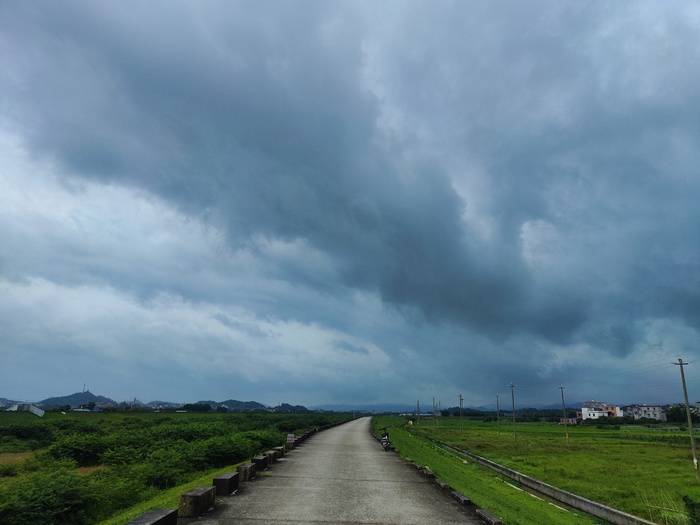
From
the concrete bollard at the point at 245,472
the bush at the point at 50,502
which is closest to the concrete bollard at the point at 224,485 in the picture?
the concrete bollard at the point at 245,472

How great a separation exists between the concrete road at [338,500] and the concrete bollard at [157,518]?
907mm

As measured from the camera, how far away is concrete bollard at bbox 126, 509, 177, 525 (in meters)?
6.69

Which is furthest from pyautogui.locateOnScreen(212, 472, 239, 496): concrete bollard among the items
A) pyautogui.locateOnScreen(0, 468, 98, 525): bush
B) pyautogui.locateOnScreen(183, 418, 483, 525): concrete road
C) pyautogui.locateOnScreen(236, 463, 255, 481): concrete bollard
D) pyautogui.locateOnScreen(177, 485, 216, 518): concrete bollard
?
pyautogui.locateOnScreen(0, 468, 98, 525): bush

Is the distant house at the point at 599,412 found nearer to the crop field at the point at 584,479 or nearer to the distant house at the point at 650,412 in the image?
the distant house at the point at 650,412

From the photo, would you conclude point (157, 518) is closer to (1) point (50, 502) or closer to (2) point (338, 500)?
(2) point (338, 500)

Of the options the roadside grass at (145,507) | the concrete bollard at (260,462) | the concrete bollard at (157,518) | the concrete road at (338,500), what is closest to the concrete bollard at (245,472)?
the concrete road at (338,500)

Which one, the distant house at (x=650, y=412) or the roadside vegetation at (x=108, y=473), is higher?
the roadside vegetation at (x=108, y=473)

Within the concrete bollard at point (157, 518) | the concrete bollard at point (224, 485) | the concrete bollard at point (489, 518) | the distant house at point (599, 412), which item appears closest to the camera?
the concrete bollard at point (157, 518)

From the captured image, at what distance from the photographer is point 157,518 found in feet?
22.5

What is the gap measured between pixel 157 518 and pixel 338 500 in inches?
195

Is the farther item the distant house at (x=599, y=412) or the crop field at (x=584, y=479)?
the distant house at (x=599, y=412)

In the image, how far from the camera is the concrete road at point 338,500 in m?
8.83

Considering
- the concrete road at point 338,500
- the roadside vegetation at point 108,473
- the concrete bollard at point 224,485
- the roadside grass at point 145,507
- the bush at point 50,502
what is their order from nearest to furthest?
the concrete road at point 338,500 < the bush at point 50,502 < the roadside grass at point 145,507 < the concrete bollard at point 224,485 < the roadside vegetation at point 108,473

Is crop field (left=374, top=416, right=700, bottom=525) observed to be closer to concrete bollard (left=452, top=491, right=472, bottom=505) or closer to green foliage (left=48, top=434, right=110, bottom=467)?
concrete bollard (left=452, top=491, right=472, bottom=505)
